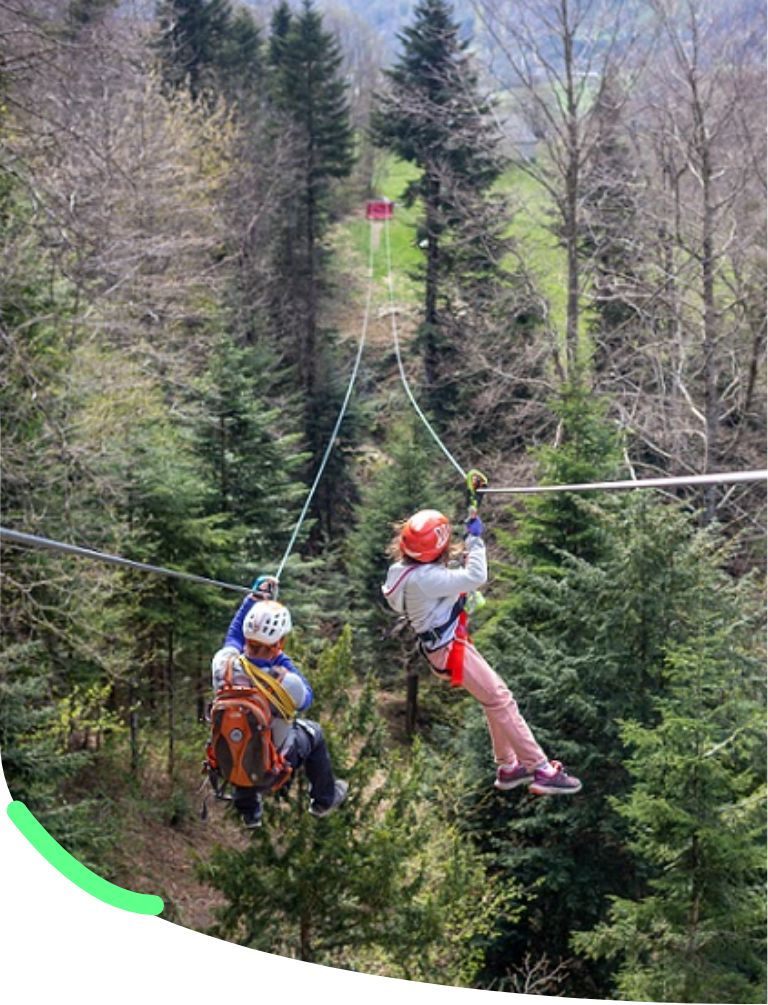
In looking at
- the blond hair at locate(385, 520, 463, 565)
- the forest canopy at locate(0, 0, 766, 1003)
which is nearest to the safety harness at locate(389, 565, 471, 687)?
the blond hair at locate(385, 520, 463, 565)

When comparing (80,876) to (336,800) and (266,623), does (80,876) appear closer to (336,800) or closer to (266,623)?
(336,800)

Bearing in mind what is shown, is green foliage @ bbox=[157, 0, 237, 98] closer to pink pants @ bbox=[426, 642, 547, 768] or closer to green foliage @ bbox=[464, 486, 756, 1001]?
green foliage @ bbox=[464, 486, 756, 1001]

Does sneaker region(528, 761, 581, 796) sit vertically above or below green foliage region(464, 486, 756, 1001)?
above

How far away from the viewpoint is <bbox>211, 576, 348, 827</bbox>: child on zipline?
2.85 meters

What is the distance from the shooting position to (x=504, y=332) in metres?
12.0

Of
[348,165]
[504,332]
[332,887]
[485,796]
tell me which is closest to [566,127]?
[504,332]

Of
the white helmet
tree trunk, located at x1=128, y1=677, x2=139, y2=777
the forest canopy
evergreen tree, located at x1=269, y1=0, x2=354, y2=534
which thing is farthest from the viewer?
evergreen tree, located at x1=269, y1=0, x2=354, y2=534

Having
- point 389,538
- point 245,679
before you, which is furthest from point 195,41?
point 245,679

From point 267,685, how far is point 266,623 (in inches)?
7.1

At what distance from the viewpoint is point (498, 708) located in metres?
3.04

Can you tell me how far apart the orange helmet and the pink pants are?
281 millimetres

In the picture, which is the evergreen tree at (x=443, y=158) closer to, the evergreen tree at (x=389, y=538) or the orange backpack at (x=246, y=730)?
the evergreen tree at (x=389, y=538)

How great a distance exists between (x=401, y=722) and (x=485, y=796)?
2873 mm

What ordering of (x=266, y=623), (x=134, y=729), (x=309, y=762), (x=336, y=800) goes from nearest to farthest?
1. (x=266, y=623)
2. (x=309, y=762)
3. (x=336, y=800)
4. (x=134, y=729)
